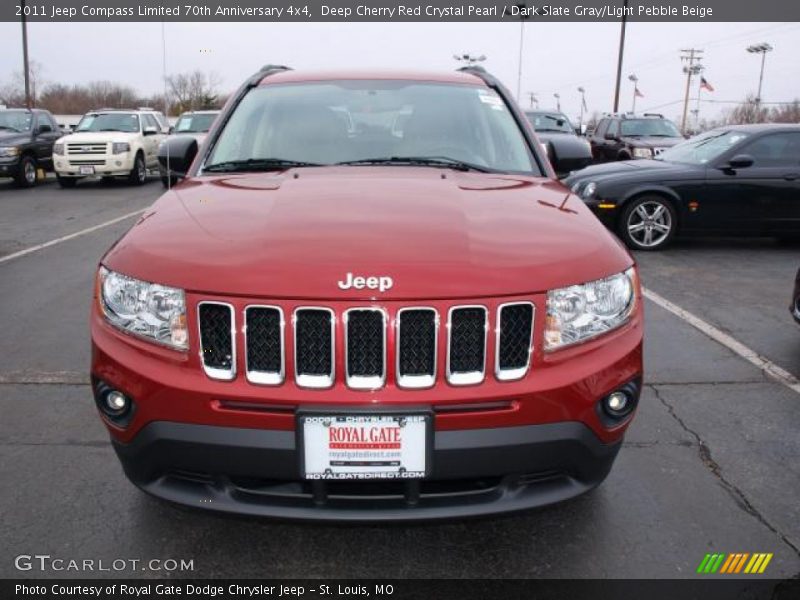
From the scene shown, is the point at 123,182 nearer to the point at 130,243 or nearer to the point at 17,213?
the point at 17,213

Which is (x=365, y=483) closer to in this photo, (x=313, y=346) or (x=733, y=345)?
(x=313, y=346)

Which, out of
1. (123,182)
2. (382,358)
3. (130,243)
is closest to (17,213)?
(123,182)

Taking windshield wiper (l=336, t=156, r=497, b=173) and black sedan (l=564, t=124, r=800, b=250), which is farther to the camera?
black sedan (l=564, t=124, r=800, b=250)

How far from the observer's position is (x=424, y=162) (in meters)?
3.45

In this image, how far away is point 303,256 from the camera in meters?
2.27

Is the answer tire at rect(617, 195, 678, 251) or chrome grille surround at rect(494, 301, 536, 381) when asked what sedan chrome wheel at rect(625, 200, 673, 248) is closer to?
tire at rect(617, 195, 678, 251)

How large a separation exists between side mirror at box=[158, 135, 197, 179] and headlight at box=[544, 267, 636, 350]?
8.06ft

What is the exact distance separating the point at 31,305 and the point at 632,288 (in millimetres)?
5354

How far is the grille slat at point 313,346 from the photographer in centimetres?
216

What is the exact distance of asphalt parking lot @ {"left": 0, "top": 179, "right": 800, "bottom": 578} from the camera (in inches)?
104

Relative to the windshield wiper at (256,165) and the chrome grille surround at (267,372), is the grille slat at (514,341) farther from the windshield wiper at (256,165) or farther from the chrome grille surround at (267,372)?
the windshield wiper at (256,165)

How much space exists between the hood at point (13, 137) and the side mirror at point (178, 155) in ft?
47.0

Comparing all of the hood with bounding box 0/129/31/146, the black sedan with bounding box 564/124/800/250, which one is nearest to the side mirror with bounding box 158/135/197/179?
the black sedan with bounding box 564/124/800/250

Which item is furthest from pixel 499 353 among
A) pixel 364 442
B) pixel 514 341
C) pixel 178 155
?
pixel 178 155
